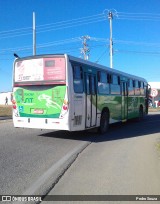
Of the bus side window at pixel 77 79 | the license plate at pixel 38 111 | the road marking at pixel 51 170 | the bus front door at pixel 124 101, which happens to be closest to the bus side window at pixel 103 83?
the bus side window at pixel 77 79

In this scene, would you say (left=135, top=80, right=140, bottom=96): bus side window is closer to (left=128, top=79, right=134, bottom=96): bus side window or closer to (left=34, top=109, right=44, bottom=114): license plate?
(left=128, top=79, right=134, bottom=96): bus side window

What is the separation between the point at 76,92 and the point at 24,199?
22.9 ft

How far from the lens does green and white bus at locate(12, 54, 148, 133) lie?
471 inches

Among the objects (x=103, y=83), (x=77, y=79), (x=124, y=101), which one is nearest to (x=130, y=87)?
(x=124, y=101)

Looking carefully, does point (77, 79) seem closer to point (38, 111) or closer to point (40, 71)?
point (40, 71)

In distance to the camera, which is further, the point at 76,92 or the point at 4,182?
the point at 76,92

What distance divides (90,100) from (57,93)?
5.74 ft

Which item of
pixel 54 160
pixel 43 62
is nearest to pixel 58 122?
pixel 43 62

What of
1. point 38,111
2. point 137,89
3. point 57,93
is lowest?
point 38,111

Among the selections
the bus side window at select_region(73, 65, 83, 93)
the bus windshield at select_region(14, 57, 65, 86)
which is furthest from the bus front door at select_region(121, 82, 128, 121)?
the bus windshield at select_region(14, 57, 65, 86)

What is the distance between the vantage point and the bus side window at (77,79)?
12291 millimetres

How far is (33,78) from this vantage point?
12.6 m

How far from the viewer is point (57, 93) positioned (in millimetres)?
12102

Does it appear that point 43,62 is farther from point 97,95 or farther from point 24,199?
point 24,199
